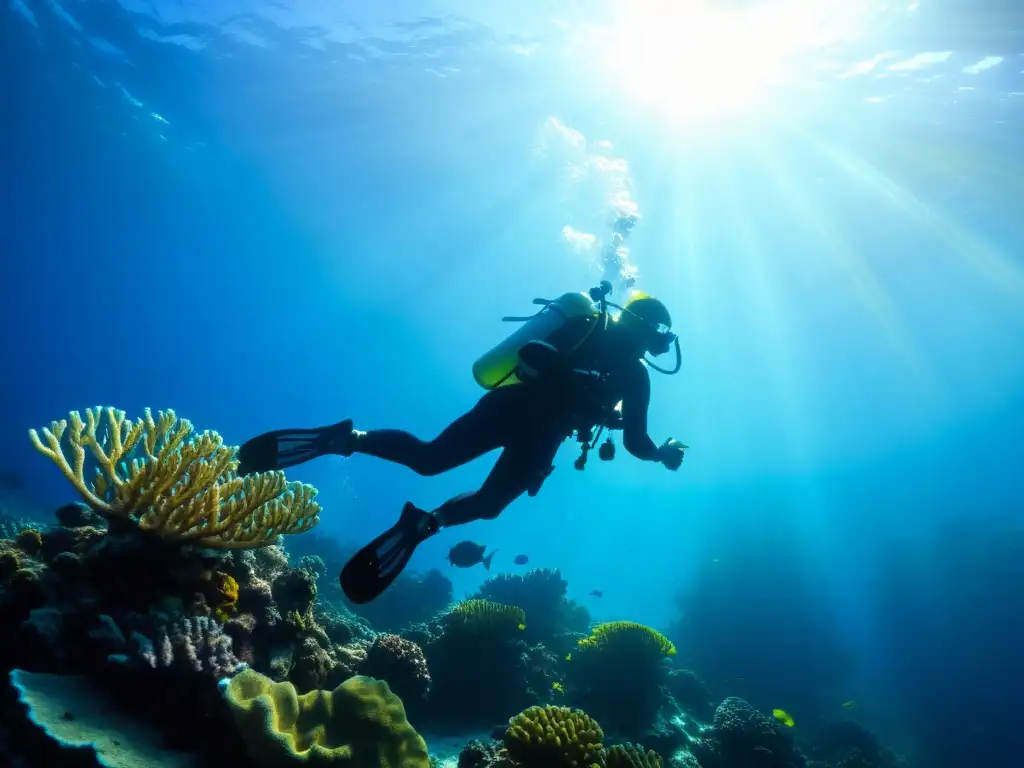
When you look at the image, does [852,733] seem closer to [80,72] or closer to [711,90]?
[711,90]

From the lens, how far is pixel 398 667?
5.77 m

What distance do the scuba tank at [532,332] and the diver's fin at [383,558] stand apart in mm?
1810

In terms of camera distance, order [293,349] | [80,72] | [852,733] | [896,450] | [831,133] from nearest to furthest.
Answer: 1. [852,733]
2. [831,133]
3. [80,72]
4. [896,450]
5. [293,349]

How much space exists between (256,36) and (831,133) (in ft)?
100

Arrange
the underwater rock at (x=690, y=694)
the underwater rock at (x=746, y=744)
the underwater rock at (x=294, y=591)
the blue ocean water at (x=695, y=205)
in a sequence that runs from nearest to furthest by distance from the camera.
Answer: the underwater rock at (x=294, y=591) → the underwater rock at (x=746, y=744) → the underwater rock at (x=690, y=694) → the blue ocean water at (x=695, y=205)

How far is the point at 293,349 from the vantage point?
102062 mm

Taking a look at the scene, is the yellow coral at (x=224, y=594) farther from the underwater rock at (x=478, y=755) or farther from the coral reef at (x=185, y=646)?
the underwater rock at (x=478, y=755)

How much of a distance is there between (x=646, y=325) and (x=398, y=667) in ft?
16.5

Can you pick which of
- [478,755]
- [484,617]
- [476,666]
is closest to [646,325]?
[478,755]

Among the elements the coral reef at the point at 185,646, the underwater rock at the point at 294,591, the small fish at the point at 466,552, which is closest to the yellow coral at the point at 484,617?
the coral reef at the point at 185,646

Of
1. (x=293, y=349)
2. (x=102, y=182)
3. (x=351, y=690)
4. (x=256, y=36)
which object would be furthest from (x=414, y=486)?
(x=351, y=690)

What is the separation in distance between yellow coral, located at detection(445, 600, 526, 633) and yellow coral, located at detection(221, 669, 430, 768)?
14.0 feet

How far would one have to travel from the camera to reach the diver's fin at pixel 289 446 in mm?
4898

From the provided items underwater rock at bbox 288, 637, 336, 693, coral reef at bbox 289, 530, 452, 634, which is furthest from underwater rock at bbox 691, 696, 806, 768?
underwater rock at bbox 288, 637, 336, 693
